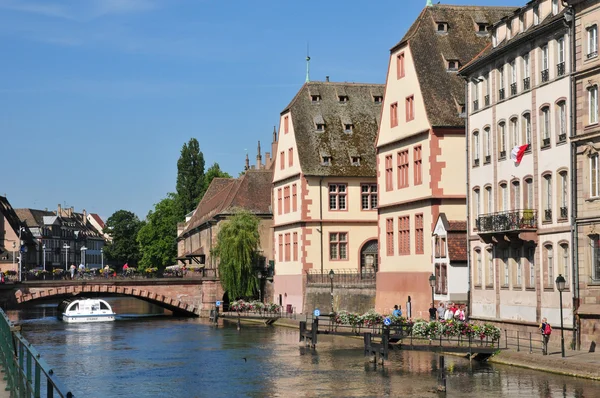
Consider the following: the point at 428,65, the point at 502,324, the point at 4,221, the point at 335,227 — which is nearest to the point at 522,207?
the point at 502,324

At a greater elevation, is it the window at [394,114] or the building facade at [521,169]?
the window at [394,114]

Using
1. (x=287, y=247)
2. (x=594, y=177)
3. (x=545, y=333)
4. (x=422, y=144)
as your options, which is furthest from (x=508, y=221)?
(x=287, y=247)

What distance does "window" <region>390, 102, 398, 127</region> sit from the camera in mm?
62250

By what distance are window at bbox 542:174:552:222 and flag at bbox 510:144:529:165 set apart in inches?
85.8

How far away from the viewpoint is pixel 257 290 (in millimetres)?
87625

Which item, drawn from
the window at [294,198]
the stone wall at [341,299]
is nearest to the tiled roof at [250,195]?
the window at [294,198]

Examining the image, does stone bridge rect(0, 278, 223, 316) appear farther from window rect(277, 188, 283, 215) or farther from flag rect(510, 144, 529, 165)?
flag rect(510, 144, 529, 165)

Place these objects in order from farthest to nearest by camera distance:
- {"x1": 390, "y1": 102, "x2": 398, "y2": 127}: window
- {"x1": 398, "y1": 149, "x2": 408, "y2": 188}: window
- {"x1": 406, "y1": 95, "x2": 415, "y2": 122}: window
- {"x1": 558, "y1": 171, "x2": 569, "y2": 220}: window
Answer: {"x1": 390, "y1": 102, "x2": 398, "y2": 127}: window
{"x1": 398, "y1": 149, "x2": 408, "y2": 188}: window
{"x1": 406, "y1": 95, "x2": 415, "y2": 122}: window
{"x1": 558, "y1": 171, "x2": 569, "y2": 220}: window

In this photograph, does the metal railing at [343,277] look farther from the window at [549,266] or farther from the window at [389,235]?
the window at [549,266]

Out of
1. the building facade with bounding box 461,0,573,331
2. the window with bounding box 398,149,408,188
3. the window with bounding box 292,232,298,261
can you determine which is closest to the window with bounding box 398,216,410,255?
the window with bounding box 398,149,408,188

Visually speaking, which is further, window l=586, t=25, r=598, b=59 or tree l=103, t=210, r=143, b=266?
tree l=103, t=210, r=143, b=266

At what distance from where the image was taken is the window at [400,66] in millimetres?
61406

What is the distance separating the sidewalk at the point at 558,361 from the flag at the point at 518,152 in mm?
8498

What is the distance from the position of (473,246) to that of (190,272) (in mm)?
46035
